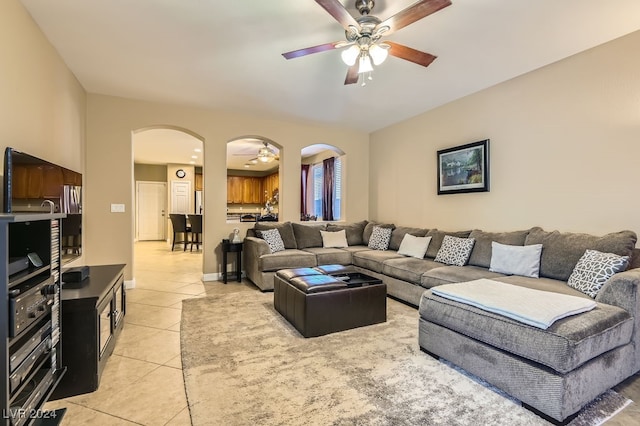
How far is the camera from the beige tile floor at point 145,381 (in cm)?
171

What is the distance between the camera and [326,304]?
2.84 metres

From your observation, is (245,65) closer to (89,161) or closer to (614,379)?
(89,161)

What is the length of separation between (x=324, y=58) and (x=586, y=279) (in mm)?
3062

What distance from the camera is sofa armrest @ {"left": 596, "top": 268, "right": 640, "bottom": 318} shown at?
2.00m

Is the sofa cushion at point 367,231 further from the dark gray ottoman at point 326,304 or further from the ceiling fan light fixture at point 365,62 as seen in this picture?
the ceiling fan light fixture at point 365,62

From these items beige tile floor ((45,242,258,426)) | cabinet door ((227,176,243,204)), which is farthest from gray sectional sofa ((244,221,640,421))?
cabinet door ((227,176,243,204))

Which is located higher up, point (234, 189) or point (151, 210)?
point (234, 189)

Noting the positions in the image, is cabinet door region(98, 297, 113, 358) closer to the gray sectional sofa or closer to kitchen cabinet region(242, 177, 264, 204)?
the gray sectional sofa

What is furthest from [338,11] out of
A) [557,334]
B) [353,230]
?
[353,230]

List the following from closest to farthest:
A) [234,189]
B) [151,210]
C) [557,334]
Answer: [557,334], [151,210], [234,189]

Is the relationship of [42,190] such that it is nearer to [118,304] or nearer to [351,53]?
[118,304]

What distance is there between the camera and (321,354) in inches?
96.6

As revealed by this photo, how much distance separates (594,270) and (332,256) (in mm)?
3064

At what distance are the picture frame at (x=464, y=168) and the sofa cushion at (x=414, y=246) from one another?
2.68 ft
